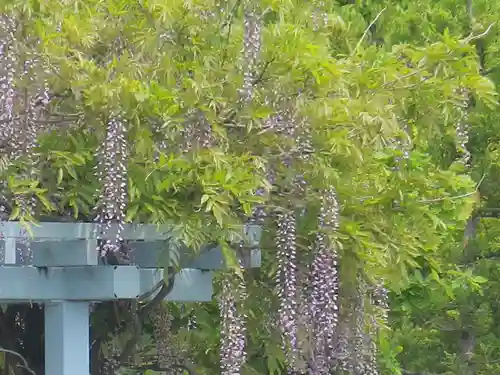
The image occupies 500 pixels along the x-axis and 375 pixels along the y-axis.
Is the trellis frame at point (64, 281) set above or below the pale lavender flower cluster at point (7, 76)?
below

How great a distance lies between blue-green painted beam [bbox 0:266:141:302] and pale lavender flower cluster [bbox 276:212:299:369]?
2.85 feet

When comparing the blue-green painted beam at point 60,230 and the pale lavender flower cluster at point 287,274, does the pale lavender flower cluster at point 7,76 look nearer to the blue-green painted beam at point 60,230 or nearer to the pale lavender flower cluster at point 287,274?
the blue-green painted beam at point 60,230

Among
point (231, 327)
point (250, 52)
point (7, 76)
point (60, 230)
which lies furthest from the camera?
point (231, 327)

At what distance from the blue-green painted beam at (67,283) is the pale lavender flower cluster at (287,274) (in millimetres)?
868

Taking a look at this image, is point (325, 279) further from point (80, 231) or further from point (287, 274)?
point (80, 231)

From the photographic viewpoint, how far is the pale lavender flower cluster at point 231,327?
3.83m

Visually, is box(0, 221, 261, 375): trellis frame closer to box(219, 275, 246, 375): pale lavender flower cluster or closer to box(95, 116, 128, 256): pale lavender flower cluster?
box(95, 116, 128, 256): pale lavender flower cluster

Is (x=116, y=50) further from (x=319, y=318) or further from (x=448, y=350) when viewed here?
(x=448, y=350)

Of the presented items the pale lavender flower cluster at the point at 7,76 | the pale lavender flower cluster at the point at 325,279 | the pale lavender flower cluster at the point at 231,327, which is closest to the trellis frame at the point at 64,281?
the pale lavender flower cluster at the point at 7,76

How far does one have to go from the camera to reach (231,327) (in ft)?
12.6

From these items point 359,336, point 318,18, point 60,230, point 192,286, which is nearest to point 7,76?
point 60,230

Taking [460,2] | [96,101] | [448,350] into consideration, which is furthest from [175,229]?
[448,350]

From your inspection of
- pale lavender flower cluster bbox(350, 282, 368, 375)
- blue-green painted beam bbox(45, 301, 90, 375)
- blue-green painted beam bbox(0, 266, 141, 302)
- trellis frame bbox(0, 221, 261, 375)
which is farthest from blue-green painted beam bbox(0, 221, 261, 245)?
pale lavender flower cluster bbox(350, 282, 368, 375)

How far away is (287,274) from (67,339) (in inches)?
44.4
